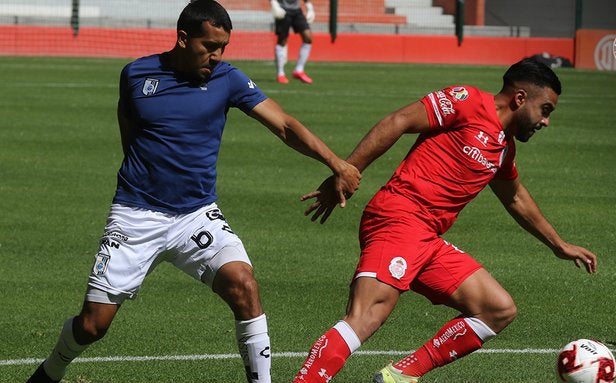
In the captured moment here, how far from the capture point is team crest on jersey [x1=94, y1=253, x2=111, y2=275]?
6539mm

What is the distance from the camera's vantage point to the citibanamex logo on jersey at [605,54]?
32469mm

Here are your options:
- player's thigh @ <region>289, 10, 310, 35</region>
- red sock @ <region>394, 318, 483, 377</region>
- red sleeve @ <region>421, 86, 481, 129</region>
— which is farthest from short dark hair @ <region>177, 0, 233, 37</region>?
player's thigh @ <region>289, 10, 310, 35</region>

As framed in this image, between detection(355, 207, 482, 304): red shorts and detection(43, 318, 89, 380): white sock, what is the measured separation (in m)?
1.59

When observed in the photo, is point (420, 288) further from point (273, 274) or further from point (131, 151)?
point (273, 274)

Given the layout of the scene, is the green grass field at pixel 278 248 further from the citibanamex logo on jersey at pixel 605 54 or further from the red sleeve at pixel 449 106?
the citibanamex logo on jersey at pixel 605 54

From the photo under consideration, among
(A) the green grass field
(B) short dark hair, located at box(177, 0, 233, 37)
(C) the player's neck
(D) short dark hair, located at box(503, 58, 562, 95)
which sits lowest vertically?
(A) the green grass field

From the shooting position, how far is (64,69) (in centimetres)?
2703

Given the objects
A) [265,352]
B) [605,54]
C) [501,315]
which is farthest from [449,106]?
[605,54]

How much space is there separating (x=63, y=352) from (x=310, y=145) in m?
1.78

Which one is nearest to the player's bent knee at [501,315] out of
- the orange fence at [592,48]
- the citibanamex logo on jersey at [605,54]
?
the citibanamex logo on jersey at [605,54]

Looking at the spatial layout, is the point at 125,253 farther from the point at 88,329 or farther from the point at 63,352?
the point at 63,352

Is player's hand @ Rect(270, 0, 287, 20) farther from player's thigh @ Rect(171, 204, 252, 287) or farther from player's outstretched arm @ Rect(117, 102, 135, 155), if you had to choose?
player's thigh @ Rect(171, 204, 252, 287)

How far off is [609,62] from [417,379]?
27051 millimetres

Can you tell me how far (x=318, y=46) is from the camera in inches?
1335
